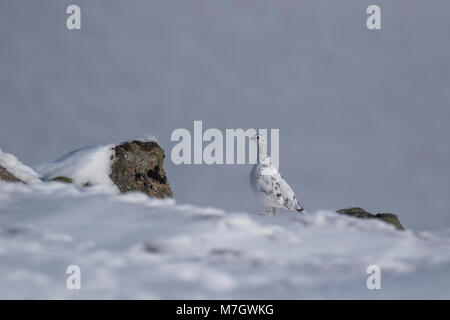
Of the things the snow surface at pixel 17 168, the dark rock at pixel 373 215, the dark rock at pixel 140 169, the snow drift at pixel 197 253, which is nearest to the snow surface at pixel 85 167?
the dark rock at pixel 140 169

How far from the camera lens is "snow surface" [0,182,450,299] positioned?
519 centimetres

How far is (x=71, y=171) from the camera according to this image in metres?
9.03

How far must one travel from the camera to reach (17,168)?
347 inches

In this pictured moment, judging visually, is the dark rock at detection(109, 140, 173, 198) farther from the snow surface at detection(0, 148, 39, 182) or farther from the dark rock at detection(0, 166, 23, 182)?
the dark rock at detection(0, 166, 23, 182)

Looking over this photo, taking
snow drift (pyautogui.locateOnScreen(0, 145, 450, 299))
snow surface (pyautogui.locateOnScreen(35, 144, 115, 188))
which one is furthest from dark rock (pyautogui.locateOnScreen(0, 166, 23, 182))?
snow drift (pyautogui.locateOnScreen(0, 145, 450, 299))

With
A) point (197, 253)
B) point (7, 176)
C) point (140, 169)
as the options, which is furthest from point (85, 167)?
point (197, 253)

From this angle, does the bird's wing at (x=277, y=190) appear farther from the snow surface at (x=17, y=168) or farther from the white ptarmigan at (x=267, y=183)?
the snow surface at (x=17, y=168)

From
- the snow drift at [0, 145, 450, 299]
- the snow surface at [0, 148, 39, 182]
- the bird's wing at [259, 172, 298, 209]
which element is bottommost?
the snow drift at [0, 145, 450, 299]

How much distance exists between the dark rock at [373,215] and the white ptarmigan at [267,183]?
1.12 metres

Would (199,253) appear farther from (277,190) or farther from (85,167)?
(85,167)

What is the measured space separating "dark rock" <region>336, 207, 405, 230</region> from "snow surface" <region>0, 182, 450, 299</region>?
9.10 feet
